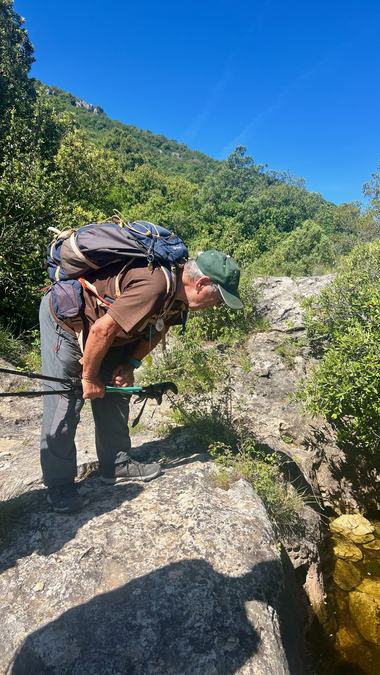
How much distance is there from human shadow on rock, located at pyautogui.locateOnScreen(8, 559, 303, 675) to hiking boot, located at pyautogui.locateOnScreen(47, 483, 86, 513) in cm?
80

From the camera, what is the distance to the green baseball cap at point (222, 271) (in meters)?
2.90

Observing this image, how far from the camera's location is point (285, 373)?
6.95 metres

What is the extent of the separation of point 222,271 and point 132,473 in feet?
6.86

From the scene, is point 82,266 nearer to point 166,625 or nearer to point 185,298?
point 185,298

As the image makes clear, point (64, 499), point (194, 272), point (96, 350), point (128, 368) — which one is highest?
point (194, 272)

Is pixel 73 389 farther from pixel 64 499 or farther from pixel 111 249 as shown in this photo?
pixel 111 249

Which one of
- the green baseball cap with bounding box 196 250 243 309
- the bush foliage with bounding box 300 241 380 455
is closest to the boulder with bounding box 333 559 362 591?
the bush foliage with bounding box 300 241 380 455

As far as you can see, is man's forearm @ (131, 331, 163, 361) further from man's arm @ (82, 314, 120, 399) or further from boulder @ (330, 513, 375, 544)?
boulder @ (330, 513, 375, 544)

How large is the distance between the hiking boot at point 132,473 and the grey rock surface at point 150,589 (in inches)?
5.0

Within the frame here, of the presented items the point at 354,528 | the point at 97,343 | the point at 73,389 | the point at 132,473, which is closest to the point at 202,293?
the point at 97,343

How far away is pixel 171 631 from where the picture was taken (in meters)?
2.37

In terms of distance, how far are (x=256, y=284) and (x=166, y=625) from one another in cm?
754

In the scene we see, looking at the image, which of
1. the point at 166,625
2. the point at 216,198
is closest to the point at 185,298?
the point at 166,625

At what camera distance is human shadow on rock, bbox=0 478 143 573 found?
289 cm
